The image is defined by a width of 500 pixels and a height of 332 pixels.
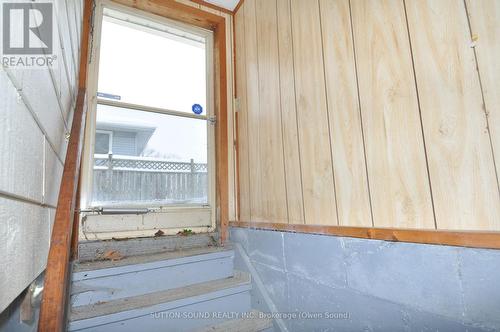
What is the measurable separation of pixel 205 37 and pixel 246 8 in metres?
0.44

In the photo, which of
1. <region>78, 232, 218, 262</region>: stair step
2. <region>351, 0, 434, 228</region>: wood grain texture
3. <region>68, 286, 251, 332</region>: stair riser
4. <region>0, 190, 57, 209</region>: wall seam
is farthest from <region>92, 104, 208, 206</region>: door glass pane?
<region>351, 0, 434, 228</region>: wood grain texture

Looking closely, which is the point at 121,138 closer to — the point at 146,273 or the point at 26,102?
the point at 146,273

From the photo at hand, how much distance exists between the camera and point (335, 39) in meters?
1.29

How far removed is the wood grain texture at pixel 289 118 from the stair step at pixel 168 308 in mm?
567

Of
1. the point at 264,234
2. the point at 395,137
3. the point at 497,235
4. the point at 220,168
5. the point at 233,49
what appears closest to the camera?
the point at 497,235

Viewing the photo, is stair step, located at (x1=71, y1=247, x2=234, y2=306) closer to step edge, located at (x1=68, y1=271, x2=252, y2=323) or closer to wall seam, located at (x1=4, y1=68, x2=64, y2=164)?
step edge, located at (x1=68, y1=271, x2=252, y2=323)

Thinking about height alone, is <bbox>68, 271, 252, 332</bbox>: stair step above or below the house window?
below

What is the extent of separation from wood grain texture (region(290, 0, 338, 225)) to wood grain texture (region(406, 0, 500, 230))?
1.51 ft

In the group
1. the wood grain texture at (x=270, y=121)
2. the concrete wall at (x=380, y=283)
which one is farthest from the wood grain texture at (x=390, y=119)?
the wood grain texture at (x=270, y=121)

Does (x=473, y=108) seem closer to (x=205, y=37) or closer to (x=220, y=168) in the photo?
(x=220, y=168)

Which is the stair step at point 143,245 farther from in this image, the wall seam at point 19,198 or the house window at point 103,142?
the wall seam at point 19,198

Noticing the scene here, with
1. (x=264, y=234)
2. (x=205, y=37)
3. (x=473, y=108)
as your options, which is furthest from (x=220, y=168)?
(x=473, y=108)

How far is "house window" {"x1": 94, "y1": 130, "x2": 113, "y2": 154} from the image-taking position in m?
1.85

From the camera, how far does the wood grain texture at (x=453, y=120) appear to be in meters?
0.77
